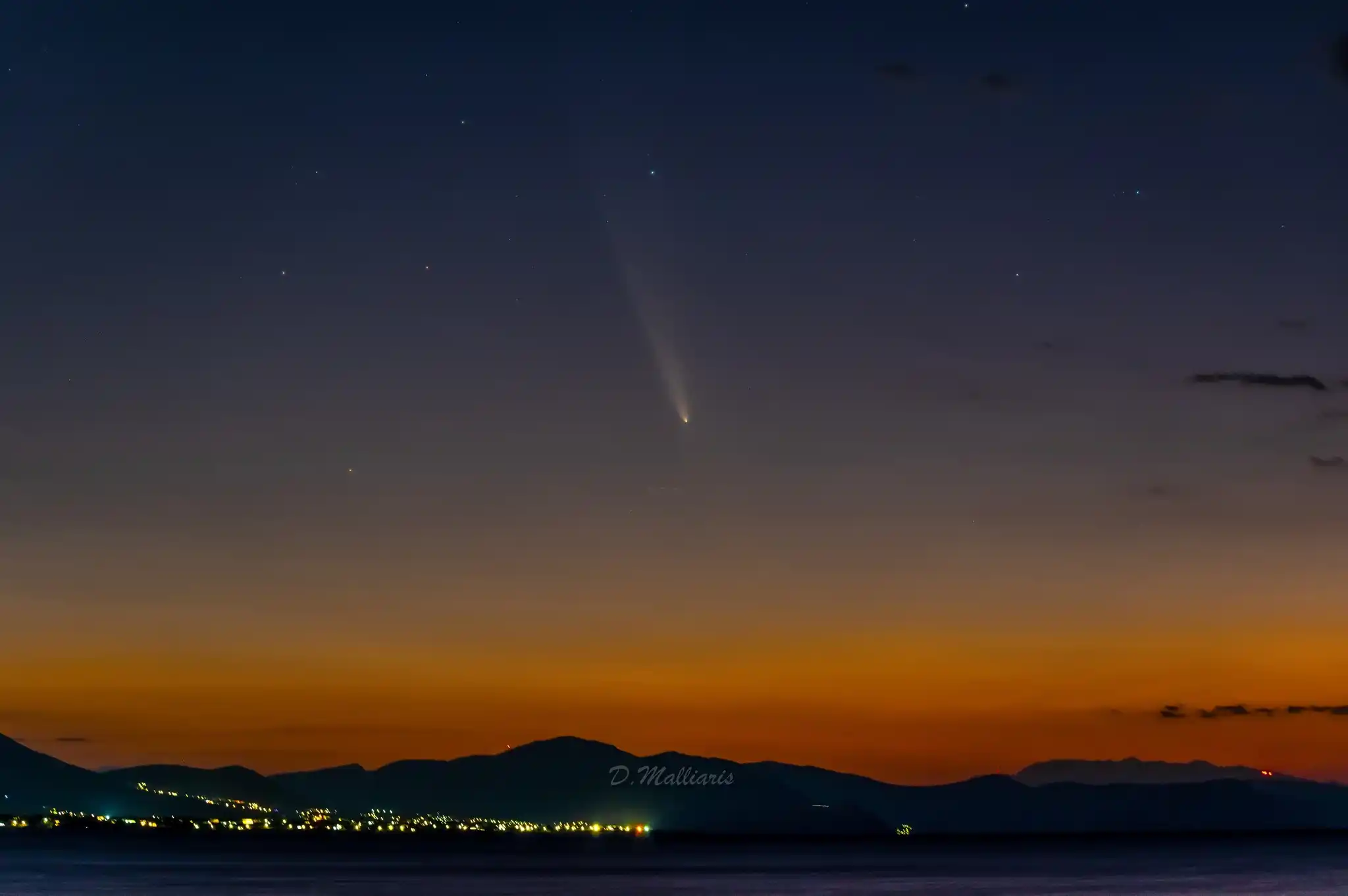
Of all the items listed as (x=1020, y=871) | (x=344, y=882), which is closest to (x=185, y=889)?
(x=344, y=882)

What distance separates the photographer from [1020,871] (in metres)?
189

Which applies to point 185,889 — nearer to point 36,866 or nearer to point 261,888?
point 261,888

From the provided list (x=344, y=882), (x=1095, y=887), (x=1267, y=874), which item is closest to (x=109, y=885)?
(x=344, y=882)

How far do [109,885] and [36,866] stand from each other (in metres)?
56.2

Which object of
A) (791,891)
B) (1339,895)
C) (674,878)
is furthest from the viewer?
(674,878)

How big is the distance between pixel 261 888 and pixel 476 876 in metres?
40.0

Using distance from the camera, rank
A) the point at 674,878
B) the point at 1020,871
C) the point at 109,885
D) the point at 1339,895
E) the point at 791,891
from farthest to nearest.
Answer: the point at 1020,871 < the point at 674,878 < the point at 109,885 < the point at 791,891 < the point at 1339,895

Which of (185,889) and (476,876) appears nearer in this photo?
(185,889)

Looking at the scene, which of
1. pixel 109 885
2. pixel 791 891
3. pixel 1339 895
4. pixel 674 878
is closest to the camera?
pixel 1339 895

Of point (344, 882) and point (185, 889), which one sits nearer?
point (185, 889)

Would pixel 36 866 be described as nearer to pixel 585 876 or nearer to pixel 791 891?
pixel 585 876

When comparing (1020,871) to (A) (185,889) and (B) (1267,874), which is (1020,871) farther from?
(A) (185,889)

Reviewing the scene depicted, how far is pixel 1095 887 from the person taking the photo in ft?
461

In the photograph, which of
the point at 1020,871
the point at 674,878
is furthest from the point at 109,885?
the point at 1020,871
